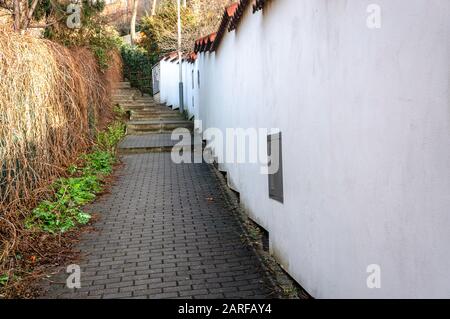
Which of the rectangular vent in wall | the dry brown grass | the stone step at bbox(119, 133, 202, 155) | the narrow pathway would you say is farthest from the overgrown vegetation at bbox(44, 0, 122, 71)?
the rectangular vent in wall

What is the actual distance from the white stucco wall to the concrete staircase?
842cm

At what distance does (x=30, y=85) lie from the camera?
748 centimetres

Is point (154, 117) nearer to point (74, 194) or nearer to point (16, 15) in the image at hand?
point (16, 15)

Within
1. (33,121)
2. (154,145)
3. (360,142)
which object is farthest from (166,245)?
(154,145)

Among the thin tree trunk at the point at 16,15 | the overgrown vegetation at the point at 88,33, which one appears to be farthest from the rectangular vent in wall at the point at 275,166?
the overgrown vegetation at the point at 88,33

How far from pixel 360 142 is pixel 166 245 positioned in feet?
11.9

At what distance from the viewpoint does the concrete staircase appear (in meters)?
13.9

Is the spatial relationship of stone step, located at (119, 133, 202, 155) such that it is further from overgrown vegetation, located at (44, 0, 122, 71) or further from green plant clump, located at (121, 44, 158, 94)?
green plant clump, located at (121, 44, 158, 94)

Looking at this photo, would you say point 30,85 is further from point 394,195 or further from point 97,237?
point 394,195

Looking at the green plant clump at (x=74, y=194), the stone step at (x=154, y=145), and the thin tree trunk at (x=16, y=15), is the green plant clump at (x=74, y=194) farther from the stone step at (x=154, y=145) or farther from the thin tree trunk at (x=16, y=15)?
the thin tree trunk at (x=16, y=15)

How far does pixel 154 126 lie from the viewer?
56.4 feet

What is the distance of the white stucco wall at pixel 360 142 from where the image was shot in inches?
92.0
